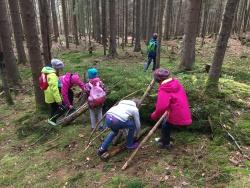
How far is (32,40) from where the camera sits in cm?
974

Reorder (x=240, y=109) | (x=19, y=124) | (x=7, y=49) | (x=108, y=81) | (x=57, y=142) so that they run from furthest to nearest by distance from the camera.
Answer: (x=7, y=49) < (x=108, y=81) < (x=19, y=124) < (x=57, y=142) < (x=240, y=109)

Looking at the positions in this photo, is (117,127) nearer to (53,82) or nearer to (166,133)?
(166,133)

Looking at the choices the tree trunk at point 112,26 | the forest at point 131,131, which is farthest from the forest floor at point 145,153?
the tree trunk at point 112,26

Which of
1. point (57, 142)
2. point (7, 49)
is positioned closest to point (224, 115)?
point (57, 142)

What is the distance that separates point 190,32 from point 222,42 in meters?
5.31

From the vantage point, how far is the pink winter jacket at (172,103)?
6.35 metres

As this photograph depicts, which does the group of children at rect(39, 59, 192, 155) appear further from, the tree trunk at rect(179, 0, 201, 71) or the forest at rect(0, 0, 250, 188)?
the tree trunk at rect(179, 0, 201, 71)

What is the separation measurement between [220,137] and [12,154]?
5517mm

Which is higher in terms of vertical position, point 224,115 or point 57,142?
point 224,115

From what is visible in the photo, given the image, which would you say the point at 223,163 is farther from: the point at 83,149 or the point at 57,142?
the point at 57,142

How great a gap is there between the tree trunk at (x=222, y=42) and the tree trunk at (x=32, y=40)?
542 centimetres

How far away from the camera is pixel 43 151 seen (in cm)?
809

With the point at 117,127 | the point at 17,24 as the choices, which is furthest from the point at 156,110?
the point at 17,24

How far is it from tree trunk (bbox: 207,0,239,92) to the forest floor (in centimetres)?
38
